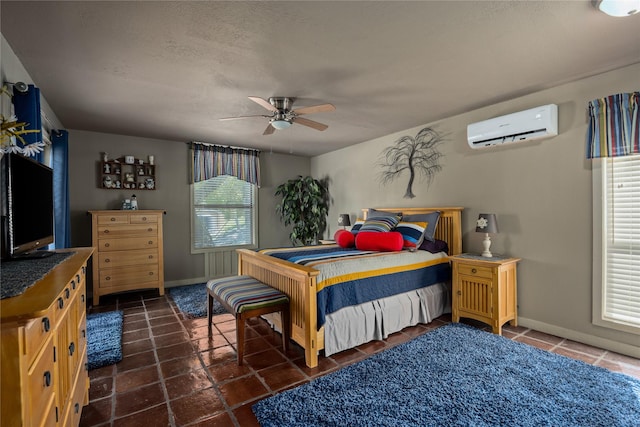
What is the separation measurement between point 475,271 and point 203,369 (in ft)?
8.68

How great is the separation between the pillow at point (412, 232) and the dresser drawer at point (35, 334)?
313 cm

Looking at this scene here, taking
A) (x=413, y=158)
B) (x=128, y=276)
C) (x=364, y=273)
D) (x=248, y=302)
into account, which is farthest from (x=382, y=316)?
(x=128, y=276)

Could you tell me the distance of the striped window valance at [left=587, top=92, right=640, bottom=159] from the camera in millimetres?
2434

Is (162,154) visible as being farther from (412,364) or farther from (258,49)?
(412,364)

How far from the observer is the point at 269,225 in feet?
19.3

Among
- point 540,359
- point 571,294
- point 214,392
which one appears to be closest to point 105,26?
point 214,392

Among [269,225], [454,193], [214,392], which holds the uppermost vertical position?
[454,193]

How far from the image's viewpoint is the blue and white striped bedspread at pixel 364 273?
2.54 meters

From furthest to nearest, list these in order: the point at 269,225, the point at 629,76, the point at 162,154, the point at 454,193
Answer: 1. the point at 269,225
2. the point at 162,154
3. the point at 454,193
4. the point at 629,76

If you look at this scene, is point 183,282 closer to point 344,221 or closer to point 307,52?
point 344,221

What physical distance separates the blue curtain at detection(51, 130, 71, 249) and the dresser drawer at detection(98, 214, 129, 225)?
386 mm

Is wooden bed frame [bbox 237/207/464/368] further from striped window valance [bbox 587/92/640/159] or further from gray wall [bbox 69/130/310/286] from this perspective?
striped window valance [bbox 587/92/640/159]

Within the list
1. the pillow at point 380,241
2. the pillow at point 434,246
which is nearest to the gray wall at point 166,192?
the pillow at point 380,241

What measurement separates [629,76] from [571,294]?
6.24ft
